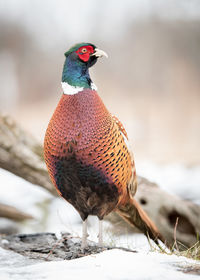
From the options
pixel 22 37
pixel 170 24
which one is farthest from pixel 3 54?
pixel 170 24

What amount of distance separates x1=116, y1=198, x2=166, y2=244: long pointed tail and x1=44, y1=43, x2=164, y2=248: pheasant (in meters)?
0.30

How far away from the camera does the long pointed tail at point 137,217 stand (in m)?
2.59

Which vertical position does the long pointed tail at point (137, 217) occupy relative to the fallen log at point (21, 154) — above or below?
below

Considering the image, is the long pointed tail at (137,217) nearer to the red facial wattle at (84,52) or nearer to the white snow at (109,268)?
the white snow at (109,268)

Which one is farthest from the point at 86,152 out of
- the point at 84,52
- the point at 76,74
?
the point at 84,52

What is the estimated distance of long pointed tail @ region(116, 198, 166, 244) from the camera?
2.59 meters

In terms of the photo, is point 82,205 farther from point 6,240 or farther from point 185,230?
point 185,230

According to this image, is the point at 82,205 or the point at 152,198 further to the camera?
the point at 152,198

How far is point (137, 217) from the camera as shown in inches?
106

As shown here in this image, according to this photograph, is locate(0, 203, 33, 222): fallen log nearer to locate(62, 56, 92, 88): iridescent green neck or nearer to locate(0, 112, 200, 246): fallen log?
locate(0, 112, 200, 246): fallen log

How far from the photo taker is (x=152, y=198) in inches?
130

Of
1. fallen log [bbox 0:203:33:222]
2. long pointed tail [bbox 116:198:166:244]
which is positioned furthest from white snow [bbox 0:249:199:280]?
fallen log [bbox 0:203:33:222]

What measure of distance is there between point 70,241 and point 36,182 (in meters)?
0.87

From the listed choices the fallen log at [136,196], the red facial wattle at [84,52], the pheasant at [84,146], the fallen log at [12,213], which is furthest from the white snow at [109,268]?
the fallen log at [12,213]
